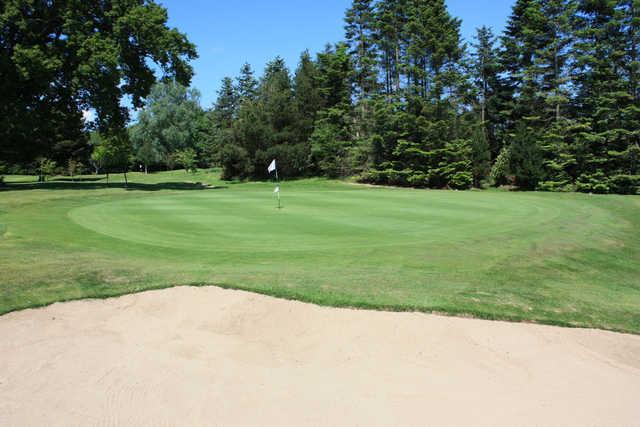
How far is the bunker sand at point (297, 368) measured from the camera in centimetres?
437

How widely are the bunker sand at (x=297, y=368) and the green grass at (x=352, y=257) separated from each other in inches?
33.3

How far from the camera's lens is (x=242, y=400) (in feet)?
14.9

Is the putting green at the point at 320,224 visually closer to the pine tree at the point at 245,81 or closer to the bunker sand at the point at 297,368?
the bunker sand at the point at 297,368

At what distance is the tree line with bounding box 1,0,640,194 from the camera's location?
40562 millimetres

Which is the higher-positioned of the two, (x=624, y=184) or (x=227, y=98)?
(x=227, y=98)

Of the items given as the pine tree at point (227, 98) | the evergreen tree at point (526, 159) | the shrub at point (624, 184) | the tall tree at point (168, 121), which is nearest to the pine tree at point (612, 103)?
the shrub at point (624, 184)

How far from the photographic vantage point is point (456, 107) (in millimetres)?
49969

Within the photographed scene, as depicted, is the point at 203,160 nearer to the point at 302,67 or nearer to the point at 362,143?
the point at 302,67

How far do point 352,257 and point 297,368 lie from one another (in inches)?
242

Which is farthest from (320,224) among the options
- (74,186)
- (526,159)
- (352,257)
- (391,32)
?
(391,32)

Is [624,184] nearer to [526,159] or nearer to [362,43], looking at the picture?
[526,159]

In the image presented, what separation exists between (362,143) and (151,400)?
162ft

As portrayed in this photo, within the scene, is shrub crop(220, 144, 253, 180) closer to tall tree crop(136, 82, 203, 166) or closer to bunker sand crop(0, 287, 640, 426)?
tall tree crop(136, 82, 203, 166)

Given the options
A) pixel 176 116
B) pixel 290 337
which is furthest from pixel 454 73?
pixel 176 116
